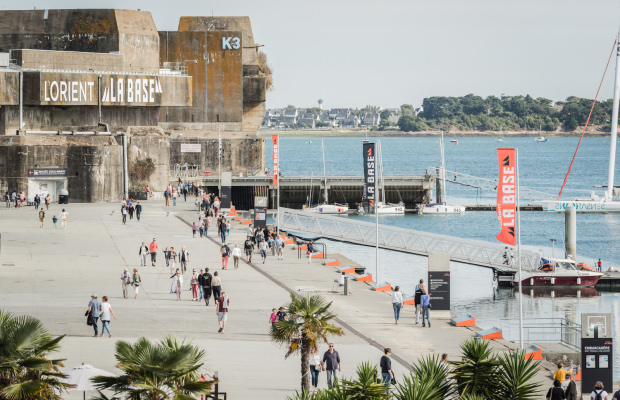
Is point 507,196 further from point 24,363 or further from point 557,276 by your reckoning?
point 24,363

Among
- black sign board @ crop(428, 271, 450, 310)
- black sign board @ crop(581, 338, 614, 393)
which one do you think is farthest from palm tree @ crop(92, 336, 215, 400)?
black sign board @ crop(428, 271, 450, 310)

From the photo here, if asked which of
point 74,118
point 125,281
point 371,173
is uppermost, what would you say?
point 74,118

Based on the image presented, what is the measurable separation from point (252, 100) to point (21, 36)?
70.0 feet

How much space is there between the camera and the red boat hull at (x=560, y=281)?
4909 cm

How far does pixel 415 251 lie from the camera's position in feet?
164

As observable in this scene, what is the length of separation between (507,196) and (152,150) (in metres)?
40.2

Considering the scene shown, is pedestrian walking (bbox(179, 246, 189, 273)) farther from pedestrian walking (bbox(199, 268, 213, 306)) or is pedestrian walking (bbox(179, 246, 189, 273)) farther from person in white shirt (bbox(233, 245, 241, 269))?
pedestrian walking (bbox(199, 268, 213, 306))

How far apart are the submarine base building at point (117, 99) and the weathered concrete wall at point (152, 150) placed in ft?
0.23

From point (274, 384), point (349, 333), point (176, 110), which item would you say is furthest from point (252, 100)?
point (274, 384)

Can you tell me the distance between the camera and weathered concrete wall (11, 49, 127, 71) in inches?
2717

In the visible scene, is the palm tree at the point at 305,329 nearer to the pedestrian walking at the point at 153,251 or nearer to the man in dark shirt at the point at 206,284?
the man in dark shirt at the point at 206,284

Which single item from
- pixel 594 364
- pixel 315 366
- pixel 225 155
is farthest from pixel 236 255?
pixel 225 155

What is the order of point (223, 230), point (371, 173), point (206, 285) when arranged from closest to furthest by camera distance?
1. point (206, 285)
2. point (223, 230)
3. point (371, 173)

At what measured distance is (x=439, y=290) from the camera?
31.8 m
